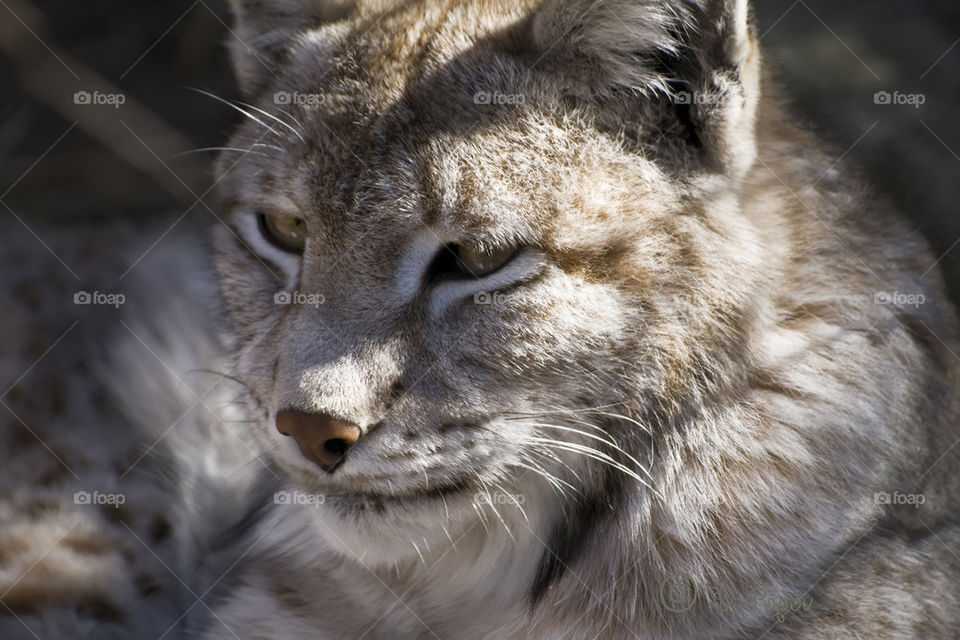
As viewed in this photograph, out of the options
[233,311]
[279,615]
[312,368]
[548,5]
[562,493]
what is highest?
[548,5]

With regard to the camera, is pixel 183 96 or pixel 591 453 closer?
pixel 591 453

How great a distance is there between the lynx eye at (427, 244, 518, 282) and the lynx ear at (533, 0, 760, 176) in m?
0.42

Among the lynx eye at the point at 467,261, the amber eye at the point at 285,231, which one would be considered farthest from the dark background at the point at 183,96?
the lynx eye at the point at 467,261

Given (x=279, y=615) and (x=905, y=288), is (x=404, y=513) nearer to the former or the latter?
(x=279, y=615)

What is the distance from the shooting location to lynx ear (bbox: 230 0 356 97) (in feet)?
8.70

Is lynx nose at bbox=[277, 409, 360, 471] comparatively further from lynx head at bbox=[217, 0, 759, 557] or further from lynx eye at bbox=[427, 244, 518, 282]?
lynx eye at bbox=[427, 244, 518, 282]

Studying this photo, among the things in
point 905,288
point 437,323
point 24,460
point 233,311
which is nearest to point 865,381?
point 905,288

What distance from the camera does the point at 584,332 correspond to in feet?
7.20

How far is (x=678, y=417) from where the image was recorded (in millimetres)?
2340

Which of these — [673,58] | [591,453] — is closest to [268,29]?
[673,58]

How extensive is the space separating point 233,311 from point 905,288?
1656 mm

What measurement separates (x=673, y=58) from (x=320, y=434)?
1.06m

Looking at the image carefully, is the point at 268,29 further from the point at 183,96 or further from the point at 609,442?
the point at 183,96

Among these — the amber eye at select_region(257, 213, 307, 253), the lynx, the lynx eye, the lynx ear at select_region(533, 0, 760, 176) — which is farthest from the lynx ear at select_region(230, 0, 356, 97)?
the lynx eye
